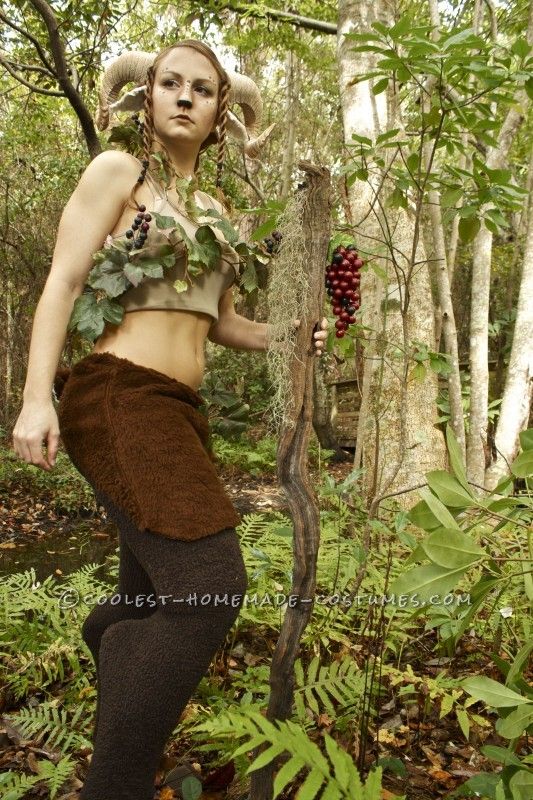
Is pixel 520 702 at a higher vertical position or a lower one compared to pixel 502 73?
lower

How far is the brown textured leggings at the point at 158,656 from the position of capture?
1.15 meters

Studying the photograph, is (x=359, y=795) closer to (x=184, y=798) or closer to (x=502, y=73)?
(x=184, y=798)

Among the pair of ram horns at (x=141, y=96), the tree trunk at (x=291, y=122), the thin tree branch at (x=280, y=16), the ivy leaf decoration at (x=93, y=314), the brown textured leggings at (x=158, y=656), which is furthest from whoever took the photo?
the tree trunk at (x=291, y=122)

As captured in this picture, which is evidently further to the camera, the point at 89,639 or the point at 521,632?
the point at 521,632

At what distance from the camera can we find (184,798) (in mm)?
1498

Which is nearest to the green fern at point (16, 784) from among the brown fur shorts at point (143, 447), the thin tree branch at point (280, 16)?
the brown fur shorts at point (143, 447)

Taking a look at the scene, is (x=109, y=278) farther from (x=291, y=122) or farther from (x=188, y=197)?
(x=291, y=122)

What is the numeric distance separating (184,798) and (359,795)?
2.59 ft

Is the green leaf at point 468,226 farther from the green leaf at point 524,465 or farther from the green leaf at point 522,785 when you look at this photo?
the green leaf at point 522,785

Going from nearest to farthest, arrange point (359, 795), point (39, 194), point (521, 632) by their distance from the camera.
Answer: point (359, 795)
point (521, 632)
point (39, 194)

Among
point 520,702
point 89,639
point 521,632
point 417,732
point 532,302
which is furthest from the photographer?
point 532,302

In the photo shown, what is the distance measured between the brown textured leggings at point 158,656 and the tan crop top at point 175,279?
1.96 ft

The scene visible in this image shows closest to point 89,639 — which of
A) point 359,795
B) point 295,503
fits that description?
point 295,503

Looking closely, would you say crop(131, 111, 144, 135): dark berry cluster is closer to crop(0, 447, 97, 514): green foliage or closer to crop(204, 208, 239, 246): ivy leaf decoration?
crop(204, 208, 239, 246): ivy leaf decoration
